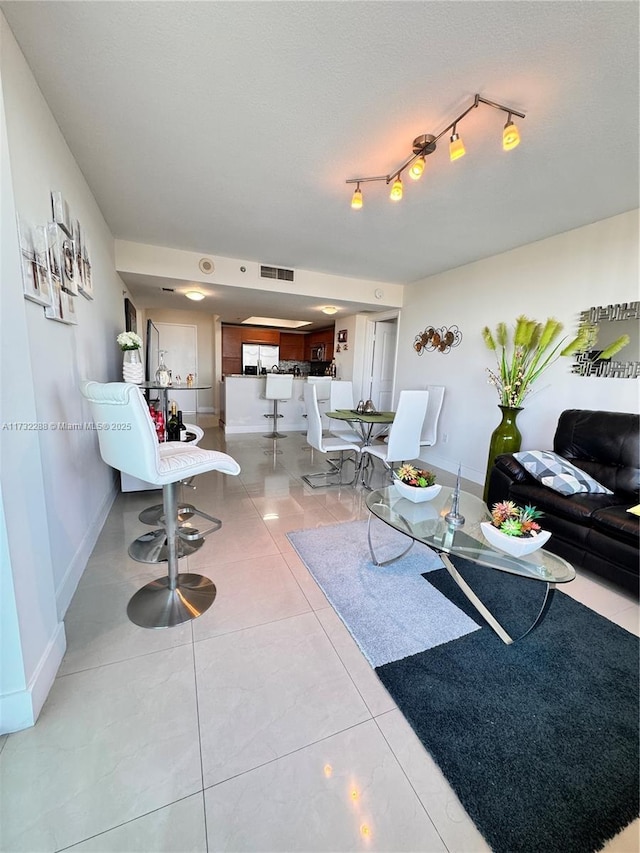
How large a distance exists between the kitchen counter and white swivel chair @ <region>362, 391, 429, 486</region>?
2.64 metres

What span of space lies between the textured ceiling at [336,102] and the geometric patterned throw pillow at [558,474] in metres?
1.98

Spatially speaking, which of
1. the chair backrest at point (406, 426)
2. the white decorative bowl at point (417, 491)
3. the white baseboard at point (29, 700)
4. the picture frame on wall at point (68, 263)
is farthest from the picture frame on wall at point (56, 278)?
the chair backrest at point (406, 426)

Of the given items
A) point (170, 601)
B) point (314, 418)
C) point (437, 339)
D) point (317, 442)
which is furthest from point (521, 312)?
point (170, 601)

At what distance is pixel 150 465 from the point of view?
4.80 ft

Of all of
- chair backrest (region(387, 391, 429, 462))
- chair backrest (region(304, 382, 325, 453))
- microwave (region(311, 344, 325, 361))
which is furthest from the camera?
microwave (region(311, 344, 325, 361))

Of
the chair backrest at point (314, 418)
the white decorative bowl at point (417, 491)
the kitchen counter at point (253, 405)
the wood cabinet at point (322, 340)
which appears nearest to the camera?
the white decorative bowl at point (417, 491)

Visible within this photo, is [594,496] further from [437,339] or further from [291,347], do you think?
[291,347]

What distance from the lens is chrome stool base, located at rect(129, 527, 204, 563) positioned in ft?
7.07

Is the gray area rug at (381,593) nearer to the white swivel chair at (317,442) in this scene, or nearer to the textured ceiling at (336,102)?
the white swivel chair at (317,442)

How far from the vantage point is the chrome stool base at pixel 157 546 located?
7.07 feet

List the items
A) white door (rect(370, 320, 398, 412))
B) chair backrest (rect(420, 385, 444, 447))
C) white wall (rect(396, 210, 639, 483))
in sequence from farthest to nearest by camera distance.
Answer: white door (rect(370, 320, 398, 412)) → chair backrest (rect(420, 385, 444, 447)) → white wall (rect(396, 210, 639, 483))

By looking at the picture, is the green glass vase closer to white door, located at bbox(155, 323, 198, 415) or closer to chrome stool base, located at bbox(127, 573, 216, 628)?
chrome stool base, located at bbox(127, 573, 216, 628)

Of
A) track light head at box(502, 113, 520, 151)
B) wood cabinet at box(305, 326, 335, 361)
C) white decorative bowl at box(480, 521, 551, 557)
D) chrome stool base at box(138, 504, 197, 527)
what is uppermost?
track light head at box(502, 113, 520, 151)

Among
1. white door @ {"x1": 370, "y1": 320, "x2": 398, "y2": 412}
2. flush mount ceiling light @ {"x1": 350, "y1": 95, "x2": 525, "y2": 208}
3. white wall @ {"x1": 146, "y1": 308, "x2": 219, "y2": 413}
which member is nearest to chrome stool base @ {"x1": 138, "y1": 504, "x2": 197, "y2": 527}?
flush mount ceiling light @ {"x1": 350, "y1": 95, "x2": 525, "y2": 208}
